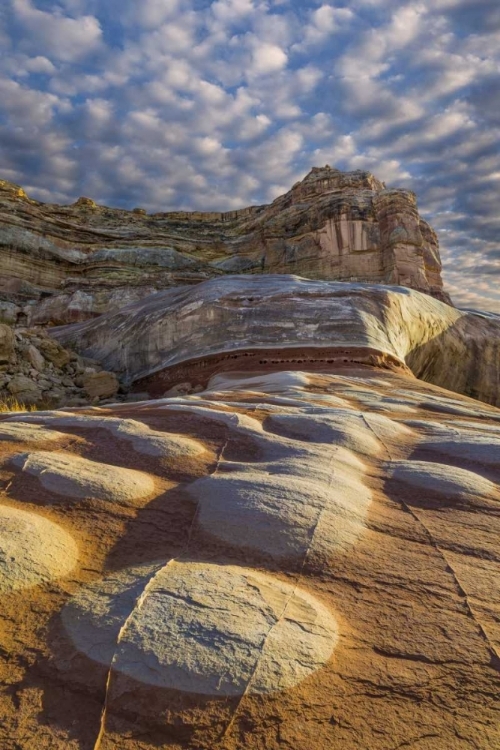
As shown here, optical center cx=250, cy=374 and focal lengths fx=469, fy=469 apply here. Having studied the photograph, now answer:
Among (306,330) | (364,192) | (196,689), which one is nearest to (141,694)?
(196,689)

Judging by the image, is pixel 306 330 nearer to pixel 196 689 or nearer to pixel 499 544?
pixel 499 544

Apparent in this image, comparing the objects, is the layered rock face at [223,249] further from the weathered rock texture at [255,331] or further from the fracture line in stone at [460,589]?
the fracture line in stone at [460,589]

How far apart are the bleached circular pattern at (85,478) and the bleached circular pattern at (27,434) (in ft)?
1.03

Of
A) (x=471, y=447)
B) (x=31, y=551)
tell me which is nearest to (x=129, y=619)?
(x=31, y=551)

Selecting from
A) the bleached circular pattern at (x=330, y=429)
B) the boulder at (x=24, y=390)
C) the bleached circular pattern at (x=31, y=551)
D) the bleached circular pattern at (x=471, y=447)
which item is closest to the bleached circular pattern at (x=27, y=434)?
the bleached circular pattern at (x=31, y=551)

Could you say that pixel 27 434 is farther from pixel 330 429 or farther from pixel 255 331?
pixel 255 331

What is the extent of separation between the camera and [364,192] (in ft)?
83.7

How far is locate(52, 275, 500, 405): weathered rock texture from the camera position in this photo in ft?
26.6

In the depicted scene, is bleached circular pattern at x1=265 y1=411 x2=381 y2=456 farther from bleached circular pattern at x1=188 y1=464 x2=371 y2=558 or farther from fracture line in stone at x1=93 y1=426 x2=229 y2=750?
fracture line in stone at x1=93 y1=426 x2=229 y2=750

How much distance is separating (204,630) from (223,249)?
28.9 meters

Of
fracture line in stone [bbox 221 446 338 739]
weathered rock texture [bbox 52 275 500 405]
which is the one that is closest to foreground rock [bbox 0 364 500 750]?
fracture line in stone [bbox 221 446 338 739]

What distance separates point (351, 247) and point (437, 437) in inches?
888

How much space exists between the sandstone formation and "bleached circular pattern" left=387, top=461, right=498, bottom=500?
520 cm

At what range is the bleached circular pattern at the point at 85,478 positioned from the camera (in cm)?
201
